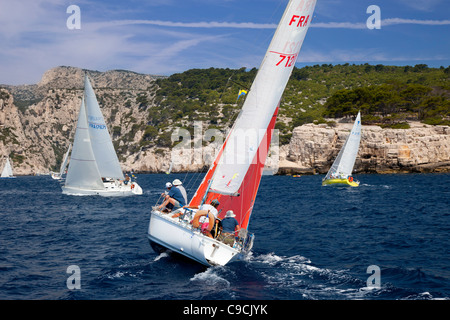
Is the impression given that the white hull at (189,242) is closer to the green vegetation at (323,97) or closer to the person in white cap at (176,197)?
the person in white cap at (176,197)

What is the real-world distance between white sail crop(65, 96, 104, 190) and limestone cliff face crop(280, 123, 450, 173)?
39.5m

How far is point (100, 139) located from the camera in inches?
1305

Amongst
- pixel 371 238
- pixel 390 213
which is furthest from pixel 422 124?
pixel 371 238

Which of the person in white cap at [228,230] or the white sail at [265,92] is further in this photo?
the white sail at [265,92]

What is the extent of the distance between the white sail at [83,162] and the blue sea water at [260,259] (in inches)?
333

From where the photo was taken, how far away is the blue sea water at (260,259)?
9.27m

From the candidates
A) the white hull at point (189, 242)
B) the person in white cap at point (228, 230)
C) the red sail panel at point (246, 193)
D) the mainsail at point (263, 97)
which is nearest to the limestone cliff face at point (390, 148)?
the red sail panel at point (246, 193)

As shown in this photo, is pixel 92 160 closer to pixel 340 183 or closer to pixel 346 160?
pixel 340 183

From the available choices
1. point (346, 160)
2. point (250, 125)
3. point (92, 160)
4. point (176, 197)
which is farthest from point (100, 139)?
point (346, 160)

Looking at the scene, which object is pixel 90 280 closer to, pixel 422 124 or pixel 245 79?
pixel 422 124

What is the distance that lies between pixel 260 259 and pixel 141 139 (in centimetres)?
9130

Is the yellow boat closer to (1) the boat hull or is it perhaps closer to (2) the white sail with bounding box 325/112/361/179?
(1) the boat hull

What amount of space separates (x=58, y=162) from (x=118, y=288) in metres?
135

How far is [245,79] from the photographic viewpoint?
103188 millimetres
